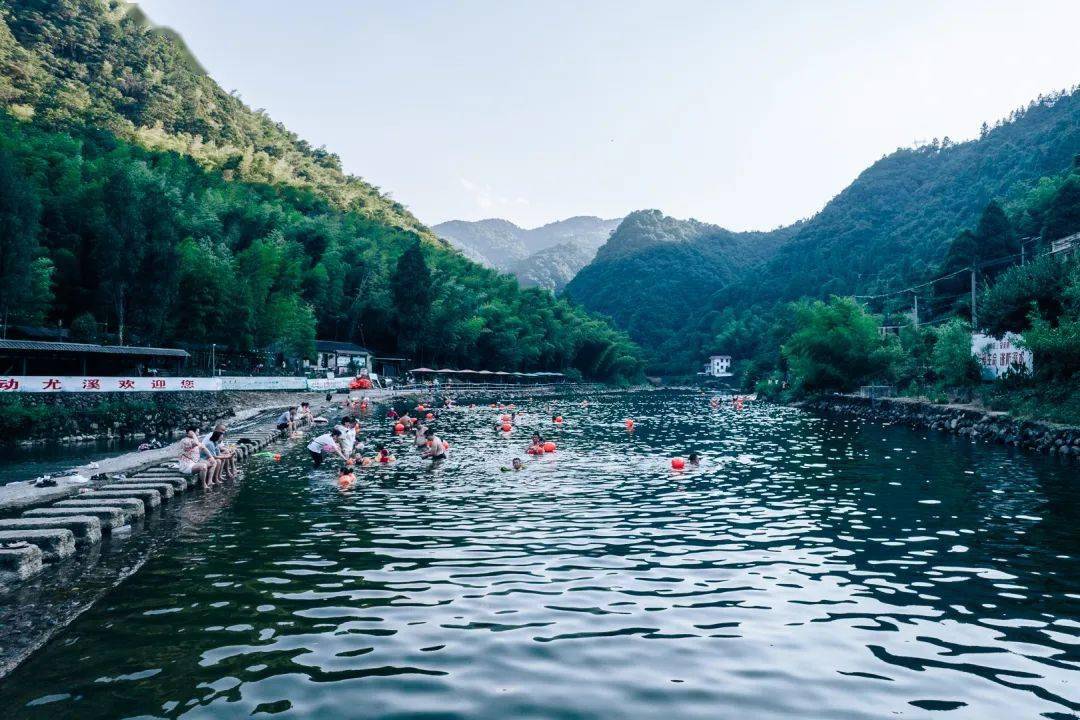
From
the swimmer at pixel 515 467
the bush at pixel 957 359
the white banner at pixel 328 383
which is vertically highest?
the bush at pixel 957 359

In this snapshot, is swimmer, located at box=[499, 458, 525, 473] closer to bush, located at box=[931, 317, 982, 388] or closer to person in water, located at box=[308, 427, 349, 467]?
person in water, located at box=[308, 427, 349, 467]

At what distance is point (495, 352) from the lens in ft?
352

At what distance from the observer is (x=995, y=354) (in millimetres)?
49719

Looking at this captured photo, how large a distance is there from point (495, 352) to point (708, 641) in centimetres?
9911

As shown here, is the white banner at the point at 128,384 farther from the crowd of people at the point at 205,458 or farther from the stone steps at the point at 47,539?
the stone steps at the point at 47,539

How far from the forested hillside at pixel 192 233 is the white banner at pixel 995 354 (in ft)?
177

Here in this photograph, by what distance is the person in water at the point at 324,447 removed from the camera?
24.1 m

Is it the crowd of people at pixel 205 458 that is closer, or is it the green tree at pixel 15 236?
the crowd of people at pixel 205 458

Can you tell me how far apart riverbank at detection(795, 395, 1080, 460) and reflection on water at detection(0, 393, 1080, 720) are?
1055 cm

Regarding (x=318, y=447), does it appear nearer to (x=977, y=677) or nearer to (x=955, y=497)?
(x=955, y=497)

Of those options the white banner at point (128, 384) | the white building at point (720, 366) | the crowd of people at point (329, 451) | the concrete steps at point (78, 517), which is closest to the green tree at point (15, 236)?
the white banner at point (128, 384)

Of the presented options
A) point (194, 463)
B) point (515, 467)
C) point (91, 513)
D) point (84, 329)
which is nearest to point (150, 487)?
point (194, 463)

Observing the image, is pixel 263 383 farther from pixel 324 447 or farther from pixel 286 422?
pixel 324 447

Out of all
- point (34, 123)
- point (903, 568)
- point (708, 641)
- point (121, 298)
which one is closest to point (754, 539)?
point (903, 568)
